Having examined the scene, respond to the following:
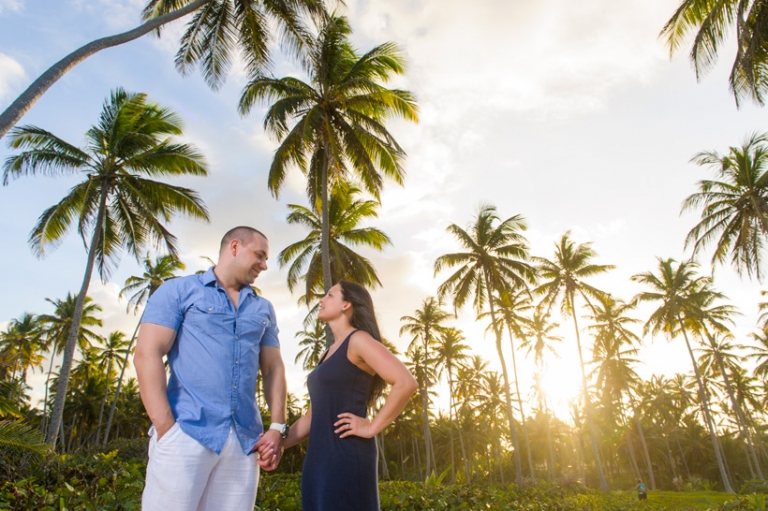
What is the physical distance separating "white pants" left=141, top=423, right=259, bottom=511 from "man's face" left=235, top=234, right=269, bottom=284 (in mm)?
760

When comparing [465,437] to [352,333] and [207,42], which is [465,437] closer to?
[207,42]

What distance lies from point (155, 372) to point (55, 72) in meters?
6.85

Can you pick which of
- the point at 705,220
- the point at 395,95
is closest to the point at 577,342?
the point at 705,220

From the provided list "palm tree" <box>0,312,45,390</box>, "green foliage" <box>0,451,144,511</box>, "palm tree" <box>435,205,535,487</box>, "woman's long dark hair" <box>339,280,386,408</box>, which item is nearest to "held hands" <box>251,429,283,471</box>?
"woman's long dark hair" <box>339,280,386,408</box>

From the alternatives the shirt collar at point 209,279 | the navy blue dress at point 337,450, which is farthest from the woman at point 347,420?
the shirt collar at point 209,279

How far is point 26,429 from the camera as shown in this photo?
5.74 metres

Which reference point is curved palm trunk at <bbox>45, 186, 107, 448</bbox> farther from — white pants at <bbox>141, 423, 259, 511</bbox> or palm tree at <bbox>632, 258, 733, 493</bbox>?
palm tree at <bbox>632, 258, 733, 493</bbox>

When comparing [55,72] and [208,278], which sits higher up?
[55,72]

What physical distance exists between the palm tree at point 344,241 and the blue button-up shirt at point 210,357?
1809 centimetres

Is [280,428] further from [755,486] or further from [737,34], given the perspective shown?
[755,486]

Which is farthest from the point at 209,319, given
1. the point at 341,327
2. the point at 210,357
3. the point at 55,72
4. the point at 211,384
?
the point at 55,72

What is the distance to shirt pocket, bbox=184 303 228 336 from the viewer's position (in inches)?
93.4

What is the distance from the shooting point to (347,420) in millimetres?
2430

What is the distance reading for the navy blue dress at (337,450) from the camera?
2.33 meters
